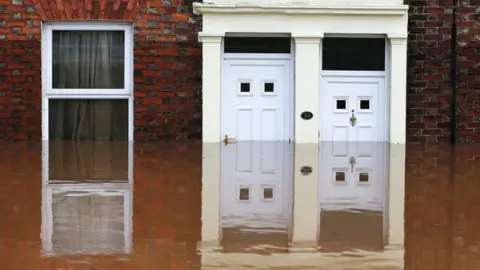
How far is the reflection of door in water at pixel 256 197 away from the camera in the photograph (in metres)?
6.28

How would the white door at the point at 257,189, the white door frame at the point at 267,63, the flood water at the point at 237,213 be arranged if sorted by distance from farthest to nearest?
the white door frame at the point at 267,63, the white door at the point at 257,189, the flood water at the point at 237,213

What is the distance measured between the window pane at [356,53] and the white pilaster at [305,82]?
1.59 ft

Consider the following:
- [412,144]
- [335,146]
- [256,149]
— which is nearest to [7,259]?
[256,149]

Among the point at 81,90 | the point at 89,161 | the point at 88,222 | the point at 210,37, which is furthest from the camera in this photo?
the point at 81,90

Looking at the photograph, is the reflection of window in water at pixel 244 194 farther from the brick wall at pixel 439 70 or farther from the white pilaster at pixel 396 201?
the brick wall at pixel 439 70

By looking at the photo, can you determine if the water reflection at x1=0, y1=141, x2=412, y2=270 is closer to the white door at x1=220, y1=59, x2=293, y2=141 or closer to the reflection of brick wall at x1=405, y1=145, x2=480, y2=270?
the reflection of brick wall at x1=405, y1=145, x2=480, y2=270

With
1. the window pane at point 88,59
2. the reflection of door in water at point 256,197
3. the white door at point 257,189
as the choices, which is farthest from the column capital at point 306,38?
the reflection of door in water at point 256,197

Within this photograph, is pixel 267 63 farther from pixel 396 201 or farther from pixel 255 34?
pixel 396 201

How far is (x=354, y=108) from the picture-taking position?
16.6m

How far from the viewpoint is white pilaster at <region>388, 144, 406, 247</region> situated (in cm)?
612

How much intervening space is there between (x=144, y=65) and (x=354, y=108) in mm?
4337

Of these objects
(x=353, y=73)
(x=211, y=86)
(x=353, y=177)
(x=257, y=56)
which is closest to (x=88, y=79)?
(x=211, y=86)

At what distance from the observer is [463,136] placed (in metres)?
16.4

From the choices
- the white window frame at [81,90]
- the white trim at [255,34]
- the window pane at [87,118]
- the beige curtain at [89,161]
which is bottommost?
the beige curtain at [89,161]
